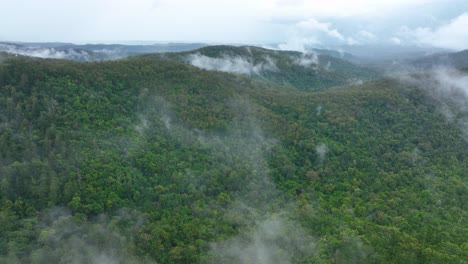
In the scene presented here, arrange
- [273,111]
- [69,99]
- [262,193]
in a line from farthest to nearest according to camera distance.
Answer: [273,111] < [69,99] < [262,193]

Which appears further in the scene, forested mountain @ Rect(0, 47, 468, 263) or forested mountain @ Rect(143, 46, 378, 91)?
forested mountain @ Rect(143, 46, 378, 91)

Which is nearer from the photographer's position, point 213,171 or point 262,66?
point 213,171

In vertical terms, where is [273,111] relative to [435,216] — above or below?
above

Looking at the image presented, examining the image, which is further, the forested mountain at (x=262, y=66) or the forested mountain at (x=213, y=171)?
the forested mountain at (x=262, y=66)

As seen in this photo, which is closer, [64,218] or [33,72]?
[64,218]

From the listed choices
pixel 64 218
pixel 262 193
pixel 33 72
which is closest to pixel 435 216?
pixel 262 193

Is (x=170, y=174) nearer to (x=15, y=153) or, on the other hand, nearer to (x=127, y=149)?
A: (x=127, y=149)

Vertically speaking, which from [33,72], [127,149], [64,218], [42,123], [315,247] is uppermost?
[33,72]

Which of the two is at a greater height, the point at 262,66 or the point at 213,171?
the point at 262,66
